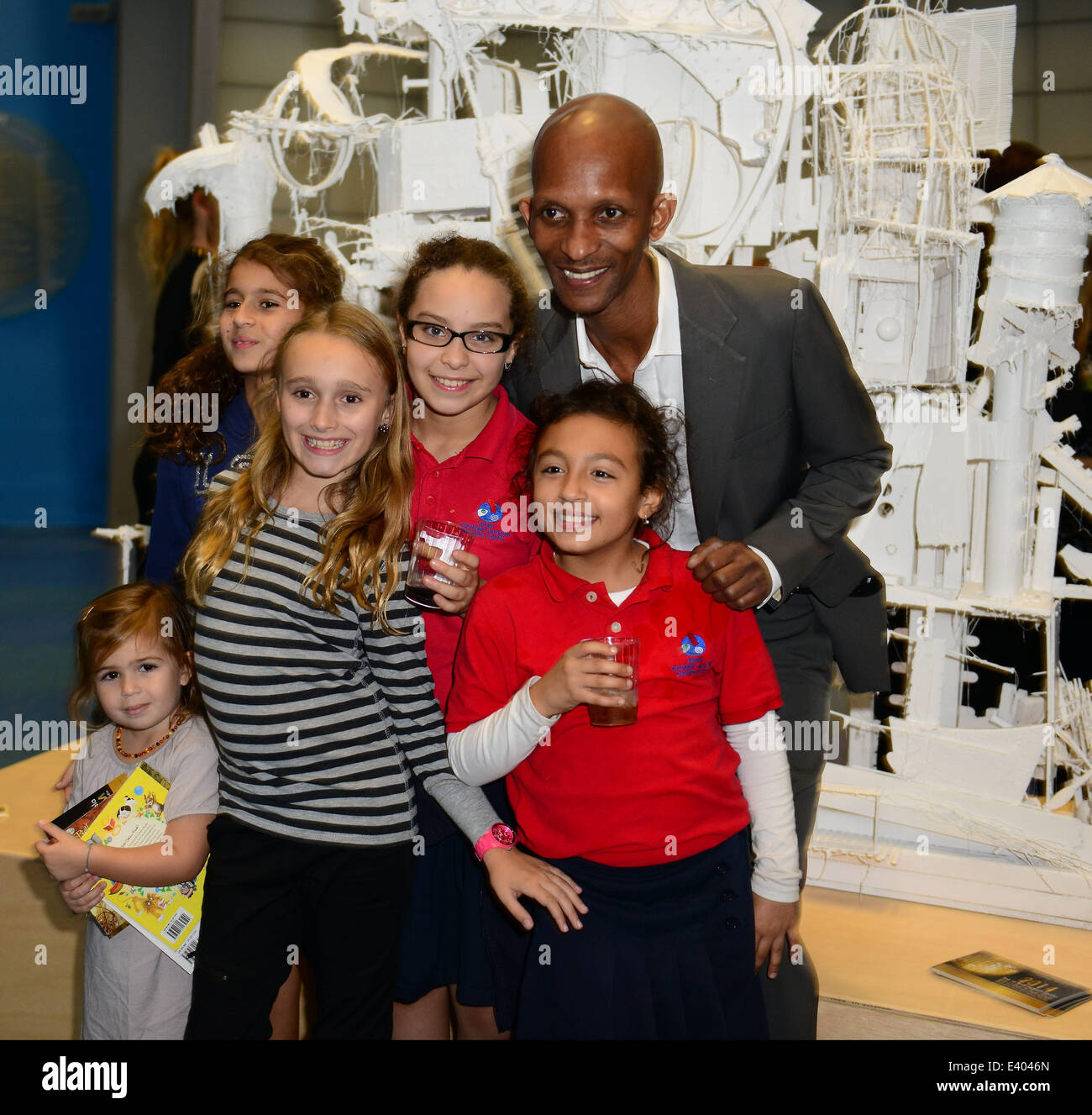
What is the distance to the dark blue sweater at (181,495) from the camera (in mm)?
2320

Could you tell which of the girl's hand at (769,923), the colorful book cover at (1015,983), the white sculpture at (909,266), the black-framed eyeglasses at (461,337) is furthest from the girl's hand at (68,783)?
the colorful book cover at (1015,983)

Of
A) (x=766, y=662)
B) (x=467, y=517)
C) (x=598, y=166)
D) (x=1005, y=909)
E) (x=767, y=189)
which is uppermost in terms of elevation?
(x=767, y=189)

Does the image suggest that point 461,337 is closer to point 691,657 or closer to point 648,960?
point 691,657

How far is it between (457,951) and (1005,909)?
182 cm

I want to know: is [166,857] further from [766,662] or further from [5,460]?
[5,460]

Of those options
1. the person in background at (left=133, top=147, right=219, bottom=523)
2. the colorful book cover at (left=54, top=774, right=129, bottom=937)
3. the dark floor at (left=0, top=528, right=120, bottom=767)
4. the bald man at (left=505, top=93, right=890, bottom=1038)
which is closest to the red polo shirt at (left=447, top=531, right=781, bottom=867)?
the bald man at (left=505, top=93, right=890, bottom=1038)

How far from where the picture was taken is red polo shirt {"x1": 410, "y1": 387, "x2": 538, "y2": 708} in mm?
2043

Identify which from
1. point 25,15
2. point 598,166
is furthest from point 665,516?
point 25,15

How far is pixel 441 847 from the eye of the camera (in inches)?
84.4

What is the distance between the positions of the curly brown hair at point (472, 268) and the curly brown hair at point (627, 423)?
18 centimetres

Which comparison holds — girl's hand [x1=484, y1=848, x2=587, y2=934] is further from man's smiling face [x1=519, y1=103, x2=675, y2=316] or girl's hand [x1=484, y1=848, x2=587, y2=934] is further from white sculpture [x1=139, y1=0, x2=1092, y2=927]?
white sculpture [x1=139, y1=0, x2=1092, y2=927]

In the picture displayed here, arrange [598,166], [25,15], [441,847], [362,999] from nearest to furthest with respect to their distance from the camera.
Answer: [362,999] < [598,166] < [441,847] < [25,15]

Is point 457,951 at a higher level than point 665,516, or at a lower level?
lower

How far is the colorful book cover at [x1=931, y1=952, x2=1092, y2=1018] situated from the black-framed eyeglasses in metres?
2.00
